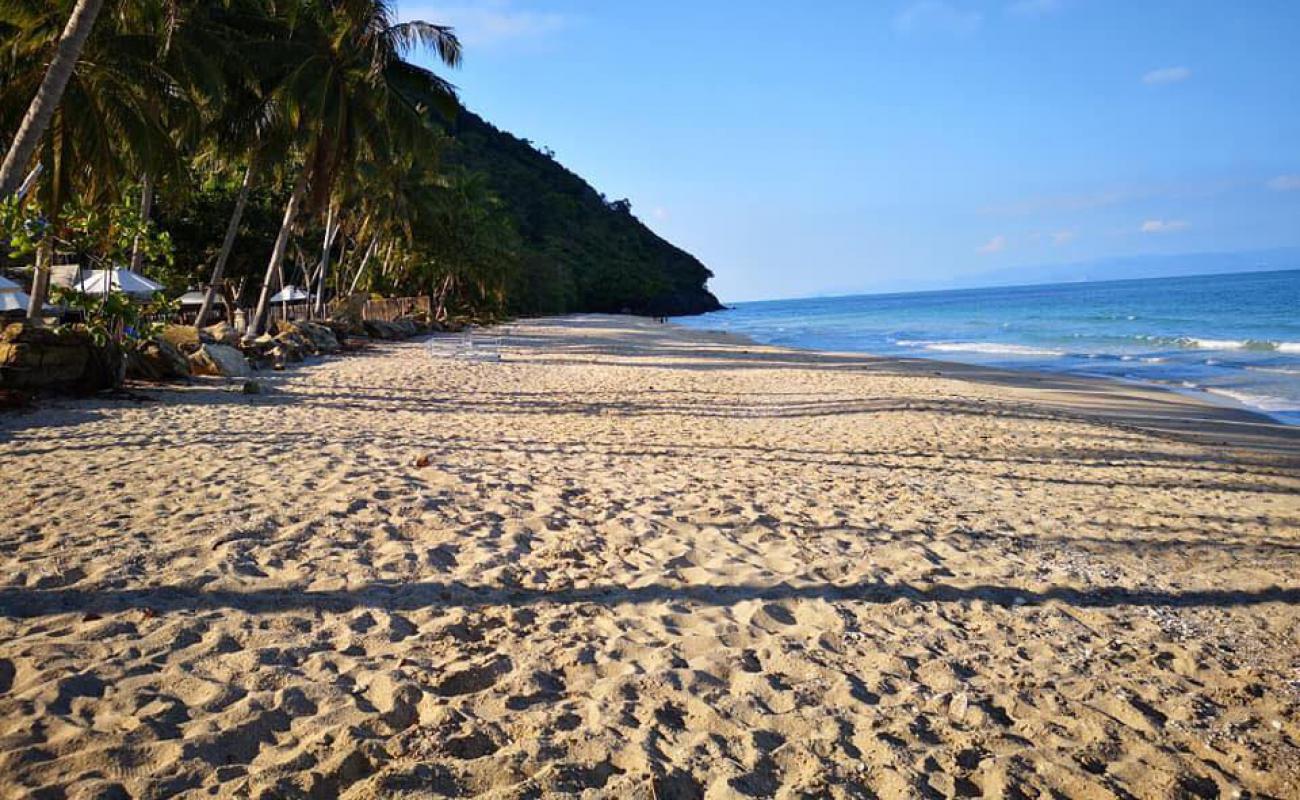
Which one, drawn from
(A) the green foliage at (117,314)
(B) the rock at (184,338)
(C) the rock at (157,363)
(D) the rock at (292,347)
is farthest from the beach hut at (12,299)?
(A) the green foliage at (117,314)

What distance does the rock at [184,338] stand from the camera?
1302 cm

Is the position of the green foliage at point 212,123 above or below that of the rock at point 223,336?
above

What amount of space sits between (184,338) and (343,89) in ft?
21.9

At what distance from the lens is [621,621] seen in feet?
11.6

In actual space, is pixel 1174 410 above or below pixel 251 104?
below

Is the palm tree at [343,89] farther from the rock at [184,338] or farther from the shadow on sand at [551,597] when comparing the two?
the shadow on sand at [551,597]

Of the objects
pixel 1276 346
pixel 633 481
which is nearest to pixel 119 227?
pixel 633 481

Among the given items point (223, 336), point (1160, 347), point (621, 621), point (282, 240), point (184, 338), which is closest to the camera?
point (621, 621)

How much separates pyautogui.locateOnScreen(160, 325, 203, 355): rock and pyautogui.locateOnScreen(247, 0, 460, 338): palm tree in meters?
3.57

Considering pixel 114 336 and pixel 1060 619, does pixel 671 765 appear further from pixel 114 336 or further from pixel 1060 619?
pixel 114 336

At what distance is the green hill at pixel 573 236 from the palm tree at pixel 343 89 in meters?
49.0

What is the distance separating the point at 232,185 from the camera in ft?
101

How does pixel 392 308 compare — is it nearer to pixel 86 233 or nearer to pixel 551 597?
pixel 86 233

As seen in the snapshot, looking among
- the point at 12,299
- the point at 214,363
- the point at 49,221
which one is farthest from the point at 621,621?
the point at 12,299
